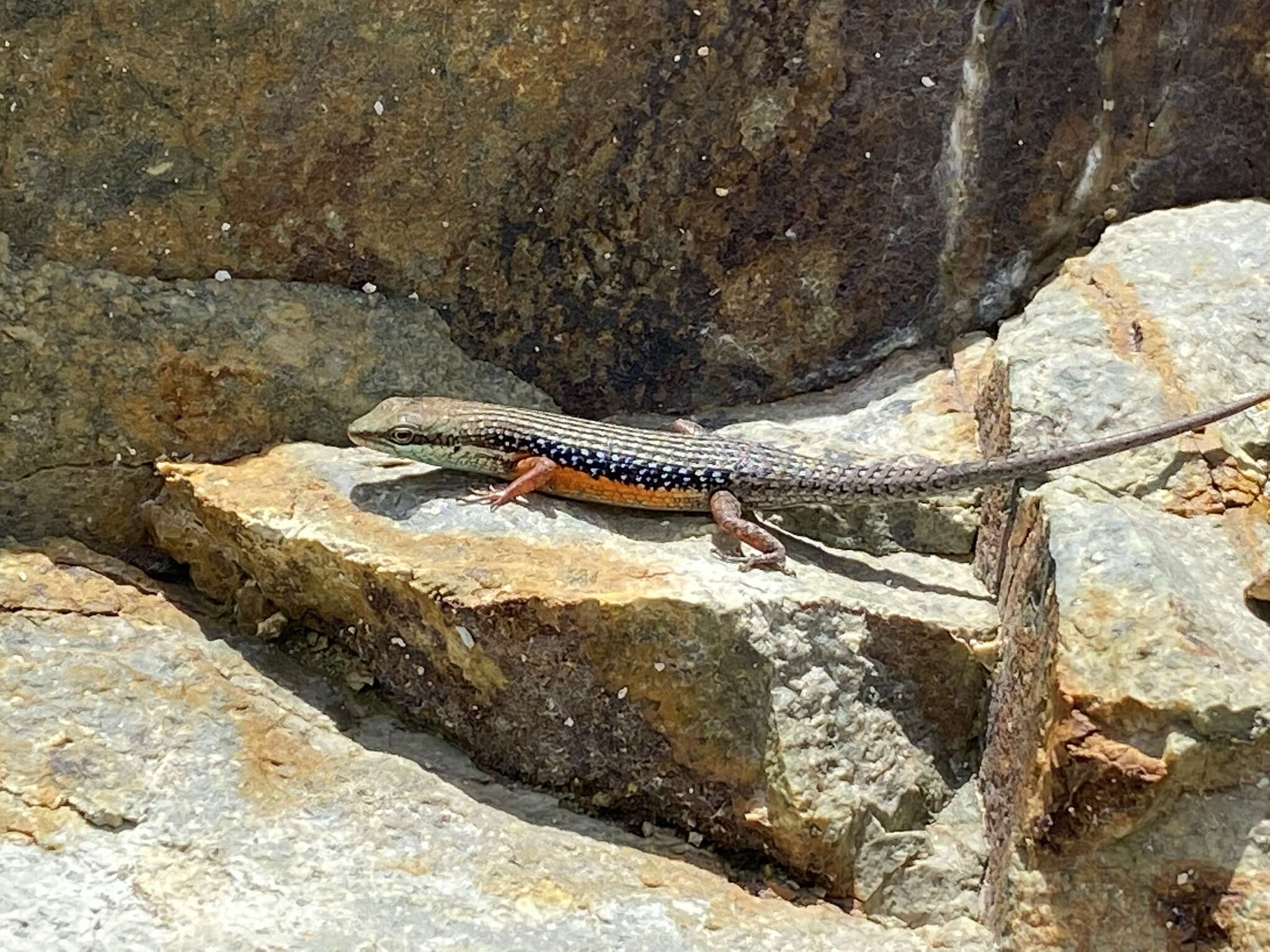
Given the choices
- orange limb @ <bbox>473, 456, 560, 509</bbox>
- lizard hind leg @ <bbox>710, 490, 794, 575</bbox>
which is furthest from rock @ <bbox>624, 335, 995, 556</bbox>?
orange limb @ <bbox>473, 456, 560, 509</bbox>

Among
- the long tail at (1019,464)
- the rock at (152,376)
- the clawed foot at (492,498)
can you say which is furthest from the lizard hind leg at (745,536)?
the rock at (152,376)

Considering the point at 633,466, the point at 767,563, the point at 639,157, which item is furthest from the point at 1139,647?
the point at 639,157

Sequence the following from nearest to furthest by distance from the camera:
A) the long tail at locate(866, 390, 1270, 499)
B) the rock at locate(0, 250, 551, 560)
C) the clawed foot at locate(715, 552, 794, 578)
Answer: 1. the long tail at locate(866, 390, 1270, 499)
2. the clawed foot at locate(715, 552, 794, 578)
3. the rock at locate(0, 250, 551, 560)

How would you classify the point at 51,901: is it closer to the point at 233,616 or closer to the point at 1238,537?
the point at 233,616

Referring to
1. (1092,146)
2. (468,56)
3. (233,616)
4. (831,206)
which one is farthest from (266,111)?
(1092,146)

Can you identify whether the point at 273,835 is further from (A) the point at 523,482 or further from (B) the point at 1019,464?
(B) the point at 1019,464

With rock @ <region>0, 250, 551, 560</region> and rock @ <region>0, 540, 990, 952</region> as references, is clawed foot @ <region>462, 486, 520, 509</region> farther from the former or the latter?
rock @ <region>0, 540, 990, 952</region>

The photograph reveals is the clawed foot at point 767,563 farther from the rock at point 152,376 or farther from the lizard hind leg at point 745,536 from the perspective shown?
the rock at point 152,376
